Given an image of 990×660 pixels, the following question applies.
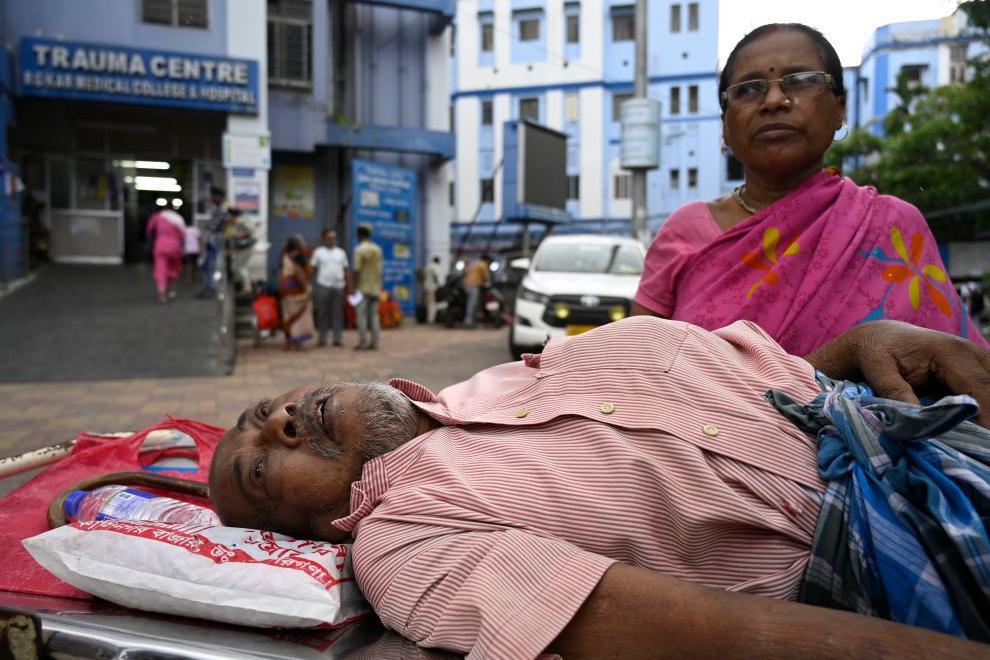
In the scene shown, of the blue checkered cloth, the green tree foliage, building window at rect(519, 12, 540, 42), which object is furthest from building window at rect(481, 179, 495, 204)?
the blue checkered cloth

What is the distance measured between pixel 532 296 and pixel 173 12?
10.9 metres

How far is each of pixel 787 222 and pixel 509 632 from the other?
4.51ft

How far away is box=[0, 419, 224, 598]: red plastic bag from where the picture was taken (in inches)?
69.8

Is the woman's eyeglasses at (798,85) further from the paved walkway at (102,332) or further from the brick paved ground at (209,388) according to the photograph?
the paved walkway at (102,332)

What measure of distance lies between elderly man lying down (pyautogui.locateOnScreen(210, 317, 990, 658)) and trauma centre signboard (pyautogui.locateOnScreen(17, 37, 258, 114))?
15.4 metres

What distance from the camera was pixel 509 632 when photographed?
1.24 metres

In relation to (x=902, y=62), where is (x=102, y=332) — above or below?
below

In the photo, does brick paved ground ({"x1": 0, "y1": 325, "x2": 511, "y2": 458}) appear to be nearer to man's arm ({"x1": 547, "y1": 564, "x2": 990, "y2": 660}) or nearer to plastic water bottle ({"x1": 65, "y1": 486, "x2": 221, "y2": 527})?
plastic water bottle ({"x1": 65, "y1": 486, "x2": 221, "y2": 527})

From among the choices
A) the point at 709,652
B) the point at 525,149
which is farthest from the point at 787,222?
the point at 525,149

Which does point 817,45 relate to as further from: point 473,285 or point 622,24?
point 622,24

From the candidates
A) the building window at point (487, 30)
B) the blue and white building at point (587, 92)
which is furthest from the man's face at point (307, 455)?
the building window at point (487, 30)

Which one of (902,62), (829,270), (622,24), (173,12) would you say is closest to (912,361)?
(829,270)

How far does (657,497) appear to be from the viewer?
1406 mm

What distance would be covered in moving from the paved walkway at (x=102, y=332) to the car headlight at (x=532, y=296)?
345 cm
